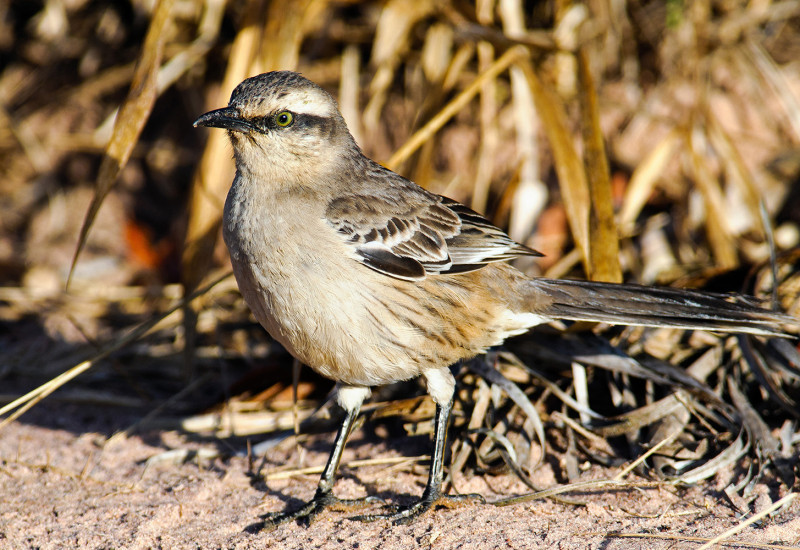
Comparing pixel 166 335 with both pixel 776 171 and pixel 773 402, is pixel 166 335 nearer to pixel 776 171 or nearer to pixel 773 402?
pixel 773 402

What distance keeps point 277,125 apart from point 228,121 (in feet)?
0.82

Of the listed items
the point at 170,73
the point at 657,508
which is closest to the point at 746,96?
the point at 657,508

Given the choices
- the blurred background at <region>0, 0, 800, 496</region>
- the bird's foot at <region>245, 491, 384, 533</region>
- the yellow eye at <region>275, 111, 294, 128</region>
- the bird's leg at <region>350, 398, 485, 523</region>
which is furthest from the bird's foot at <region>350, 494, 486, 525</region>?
the yellow eye at <region>275, 111, 294, 128</region>

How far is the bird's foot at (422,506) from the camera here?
357 cm

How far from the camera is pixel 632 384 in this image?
4.48 m

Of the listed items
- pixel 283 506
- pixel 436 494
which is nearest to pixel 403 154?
pixel 436 494

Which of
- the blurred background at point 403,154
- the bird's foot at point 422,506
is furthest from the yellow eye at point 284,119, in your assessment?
the bird's foot at point 422,506

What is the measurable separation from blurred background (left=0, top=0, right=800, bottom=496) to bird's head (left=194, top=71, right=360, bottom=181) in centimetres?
89

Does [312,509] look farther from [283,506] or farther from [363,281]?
[363,281]

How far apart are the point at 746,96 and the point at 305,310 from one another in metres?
5.12

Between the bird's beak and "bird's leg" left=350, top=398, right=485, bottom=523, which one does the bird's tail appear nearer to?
"bird's leg" left=350, top=398, right=485, bottom=523

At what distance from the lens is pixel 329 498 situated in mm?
3727

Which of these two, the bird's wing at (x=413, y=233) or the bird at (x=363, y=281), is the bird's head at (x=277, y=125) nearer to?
the bird at (x=363, y=281)

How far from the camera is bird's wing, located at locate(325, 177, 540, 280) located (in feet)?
12.3
